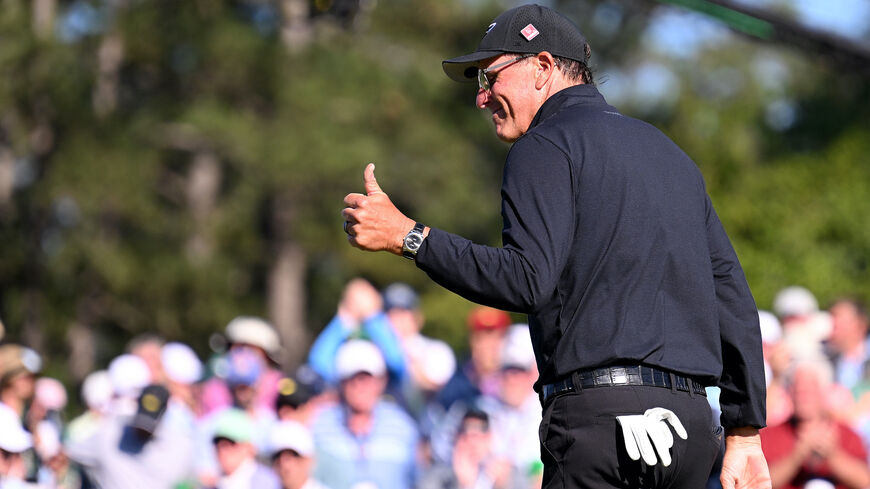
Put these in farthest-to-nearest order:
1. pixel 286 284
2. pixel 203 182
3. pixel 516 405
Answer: pixel 203 182, pixel 286 284, pixel 516 405

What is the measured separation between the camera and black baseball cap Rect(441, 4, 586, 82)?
3.52 metres

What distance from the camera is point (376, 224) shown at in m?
3.31

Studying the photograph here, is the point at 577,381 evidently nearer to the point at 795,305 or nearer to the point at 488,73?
the point at 488,73

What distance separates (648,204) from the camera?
337 centimetres


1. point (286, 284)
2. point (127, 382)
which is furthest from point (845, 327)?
point (286, 284)

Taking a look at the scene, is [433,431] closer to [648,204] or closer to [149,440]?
[149,440]

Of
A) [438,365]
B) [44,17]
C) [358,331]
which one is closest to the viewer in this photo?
[358,331]

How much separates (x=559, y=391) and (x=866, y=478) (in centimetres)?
391

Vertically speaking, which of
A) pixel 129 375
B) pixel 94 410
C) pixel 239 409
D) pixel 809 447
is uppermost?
pixel 809 447

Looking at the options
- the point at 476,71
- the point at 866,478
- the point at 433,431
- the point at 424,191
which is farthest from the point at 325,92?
the point at 476,71

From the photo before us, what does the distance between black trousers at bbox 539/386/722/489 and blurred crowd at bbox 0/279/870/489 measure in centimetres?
324

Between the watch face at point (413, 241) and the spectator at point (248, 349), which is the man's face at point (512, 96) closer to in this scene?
the watch face at point (413, 241)

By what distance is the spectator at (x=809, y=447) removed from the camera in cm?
653

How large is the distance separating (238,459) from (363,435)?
937mm
